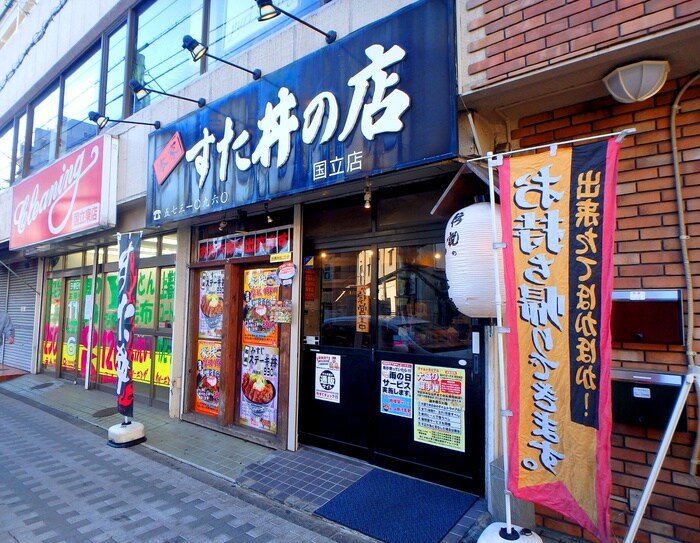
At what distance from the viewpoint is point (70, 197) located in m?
8.52

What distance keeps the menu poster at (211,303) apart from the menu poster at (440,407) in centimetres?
352

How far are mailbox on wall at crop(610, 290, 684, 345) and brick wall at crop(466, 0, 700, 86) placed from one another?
1779 millimetres

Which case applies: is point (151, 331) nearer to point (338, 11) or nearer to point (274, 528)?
point (274, 528)

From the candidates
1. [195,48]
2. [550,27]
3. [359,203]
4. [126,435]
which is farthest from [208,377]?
[550,27]

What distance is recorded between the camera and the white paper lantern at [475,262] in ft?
10.1

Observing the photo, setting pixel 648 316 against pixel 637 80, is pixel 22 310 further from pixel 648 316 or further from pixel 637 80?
pixel 637 80

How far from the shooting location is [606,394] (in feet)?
7.86

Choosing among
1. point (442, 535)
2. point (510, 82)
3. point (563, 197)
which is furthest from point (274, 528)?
point (510, 82)

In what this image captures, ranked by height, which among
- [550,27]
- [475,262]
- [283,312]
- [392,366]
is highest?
[550,27]

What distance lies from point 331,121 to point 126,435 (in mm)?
5098

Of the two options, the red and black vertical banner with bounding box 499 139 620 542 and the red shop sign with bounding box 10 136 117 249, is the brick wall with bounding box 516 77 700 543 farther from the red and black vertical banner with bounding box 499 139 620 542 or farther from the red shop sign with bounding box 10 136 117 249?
the red shop sign with bounding box 10 136 117 249

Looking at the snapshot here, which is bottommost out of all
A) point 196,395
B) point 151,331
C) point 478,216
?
point 196,395

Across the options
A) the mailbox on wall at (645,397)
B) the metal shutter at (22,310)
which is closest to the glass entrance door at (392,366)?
the mailbox on wall at (645,397)

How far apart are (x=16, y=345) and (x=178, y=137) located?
36.7 ft
